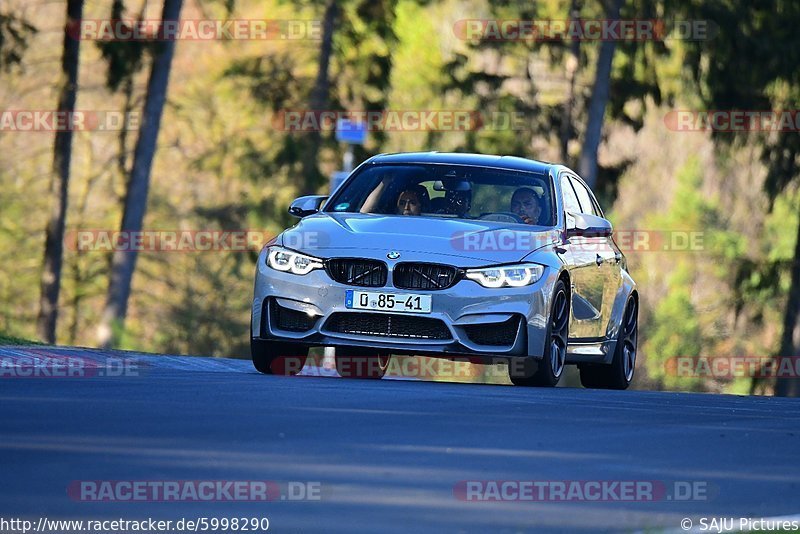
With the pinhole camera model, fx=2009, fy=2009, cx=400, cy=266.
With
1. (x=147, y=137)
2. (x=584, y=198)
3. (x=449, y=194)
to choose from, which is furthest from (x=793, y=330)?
(x=449, y=194)

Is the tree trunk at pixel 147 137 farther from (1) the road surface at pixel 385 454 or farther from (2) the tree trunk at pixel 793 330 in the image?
(1) the road surface at pixel 385 454

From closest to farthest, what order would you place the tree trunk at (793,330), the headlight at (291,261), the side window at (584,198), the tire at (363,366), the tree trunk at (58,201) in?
the headlight at (291,261), the tire at (363,366), the side window at (584,198), the tree trunk at (58,201), the tree trunk at (793,330)

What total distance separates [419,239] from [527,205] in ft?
4.76

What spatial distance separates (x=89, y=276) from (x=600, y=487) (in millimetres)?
40241

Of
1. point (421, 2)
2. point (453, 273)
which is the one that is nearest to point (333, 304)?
point (453, 273)

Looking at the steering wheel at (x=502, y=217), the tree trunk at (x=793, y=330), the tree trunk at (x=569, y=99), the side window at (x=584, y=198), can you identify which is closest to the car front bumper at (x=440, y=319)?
the steering wheel at (x=502, y=217)

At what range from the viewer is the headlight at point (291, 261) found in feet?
46.4

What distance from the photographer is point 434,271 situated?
14.0 metres

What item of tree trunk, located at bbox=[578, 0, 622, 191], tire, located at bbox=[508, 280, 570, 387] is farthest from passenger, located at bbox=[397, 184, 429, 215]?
tree trunk, located at bbox=[578, 0, 622, 191]

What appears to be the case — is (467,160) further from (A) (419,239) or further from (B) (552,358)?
(B) (552,358)

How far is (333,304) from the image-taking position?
1401 centimetres

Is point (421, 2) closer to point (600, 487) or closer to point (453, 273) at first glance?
point (453, 273)

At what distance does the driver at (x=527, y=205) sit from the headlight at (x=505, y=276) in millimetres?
1034

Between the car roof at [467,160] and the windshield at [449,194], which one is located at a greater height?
the car roof at [467,160]
